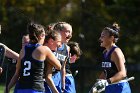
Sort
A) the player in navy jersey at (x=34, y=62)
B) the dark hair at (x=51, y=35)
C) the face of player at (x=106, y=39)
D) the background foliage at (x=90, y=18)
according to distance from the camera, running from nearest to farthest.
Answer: the player in navy jersey at (x=34, y=62) < the dark hair at (x=51, y=35) < the face of player at (x=106, y=39) < the background foliage at (x=90, y=18)

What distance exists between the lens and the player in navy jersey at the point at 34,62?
26.6 ft

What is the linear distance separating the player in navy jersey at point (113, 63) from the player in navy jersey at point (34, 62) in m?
1.03

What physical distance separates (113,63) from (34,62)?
154 centimetres

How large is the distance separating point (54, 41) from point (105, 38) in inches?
37.0

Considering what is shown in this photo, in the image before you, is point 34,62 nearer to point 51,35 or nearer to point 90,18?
point 51,35

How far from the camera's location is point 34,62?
8117 millimetres

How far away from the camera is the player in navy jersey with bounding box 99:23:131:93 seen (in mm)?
8852

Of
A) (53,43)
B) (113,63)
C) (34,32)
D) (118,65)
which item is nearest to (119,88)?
(113,63)

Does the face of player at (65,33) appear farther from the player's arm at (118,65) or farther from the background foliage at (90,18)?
the background foliage at (90,18)

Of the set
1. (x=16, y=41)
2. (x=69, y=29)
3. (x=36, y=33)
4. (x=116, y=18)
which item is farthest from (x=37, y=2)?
(x=36, y=33)

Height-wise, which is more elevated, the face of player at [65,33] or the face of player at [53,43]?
the face of player at [65,33]

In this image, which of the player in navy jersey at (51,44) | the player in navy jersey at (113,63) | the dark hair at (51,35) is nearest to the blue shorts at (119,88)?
the player in navy jersey at (113,63)

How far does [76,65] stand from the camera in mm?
17344

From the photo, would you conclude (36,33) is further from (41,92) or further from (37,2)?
(37,2)
